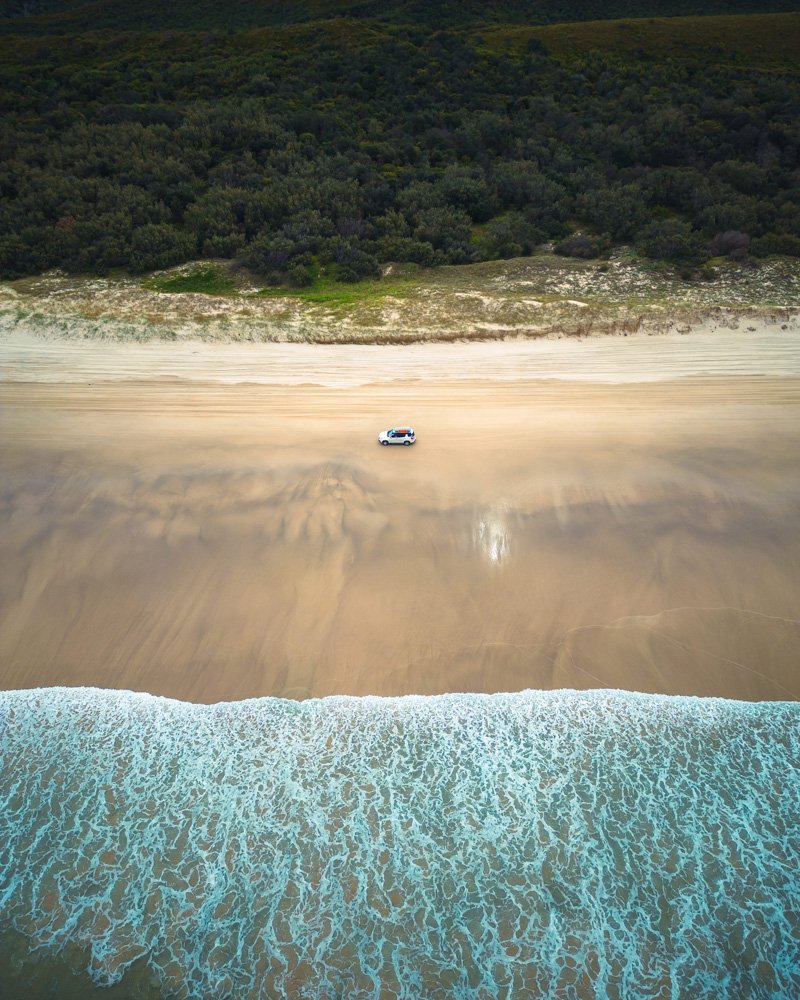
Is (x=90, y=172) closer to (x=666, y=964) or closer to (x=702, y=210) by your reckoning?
(x=702, y=210)

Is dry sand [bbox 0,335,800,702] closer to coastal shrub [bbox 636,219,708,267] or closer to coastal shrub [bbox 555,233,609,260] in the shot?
coastal shrub [bbox 636,219,708,267]

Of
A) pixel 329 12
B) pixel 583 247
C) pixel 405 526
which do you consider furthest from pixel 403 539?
pixel 329 12

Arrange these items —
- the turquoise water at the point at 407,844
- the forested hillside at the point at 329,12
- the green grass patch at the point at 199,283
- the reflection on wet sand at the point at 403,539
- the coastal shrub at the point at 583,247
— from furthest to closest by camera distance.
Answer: the forested hillside at the point at 329,12 < the coastal shrub at the point at 583,247 < the green grass patch at the point at 199,283 < the reflection on wet sand at the point at 403,539 < the turquoise water at the point at 407,844

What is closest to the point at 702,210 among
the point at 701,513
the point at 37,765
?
the point at 701,513

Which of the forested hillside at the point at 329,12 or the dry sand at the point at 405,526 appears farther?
the forested hillside at the point at 329,12

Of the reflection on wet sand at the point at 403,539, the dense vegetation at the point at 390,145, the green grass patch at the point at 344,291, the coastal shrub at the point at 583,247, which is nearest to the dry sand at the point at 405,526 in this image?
the reflection on wet sand at the point at 403,539

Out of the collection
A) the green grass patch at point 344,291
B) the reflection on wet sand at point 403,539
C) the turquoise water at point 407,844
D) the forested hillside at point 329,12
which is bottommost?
the turquoise water at point 407,844

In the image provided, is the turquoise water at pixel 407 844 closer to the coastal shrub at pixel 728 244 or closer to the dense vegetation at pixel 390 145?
the dense vegetation at pixel 390 145
